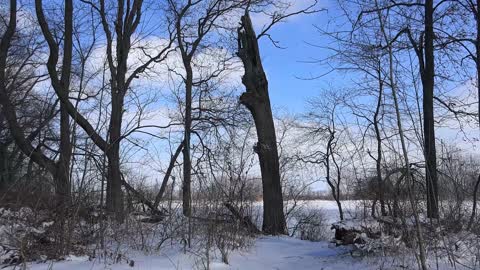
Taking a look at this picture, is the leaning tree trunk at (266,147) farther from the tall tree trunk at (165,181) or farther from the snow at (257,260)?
the tall tree trunk at (165,181)

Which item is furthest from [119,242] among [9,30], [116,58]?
[9,30]

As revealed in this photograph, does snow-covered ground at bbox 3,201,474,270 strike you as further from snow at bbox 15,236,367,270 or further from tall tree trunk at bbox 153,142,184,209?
tall tree trunk at bbox 153,142,184,209

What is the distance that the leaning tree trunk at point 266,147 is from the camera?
13.7 m

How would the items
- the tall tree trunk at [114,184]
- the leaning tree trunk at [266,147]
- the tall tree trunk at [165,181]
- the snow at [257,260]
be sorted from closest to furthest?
the snow at [257,260] < the tall tree trunk at [165,181] < the tall tree trunk at [114,184] < the leaning tree trunk at [266,147]

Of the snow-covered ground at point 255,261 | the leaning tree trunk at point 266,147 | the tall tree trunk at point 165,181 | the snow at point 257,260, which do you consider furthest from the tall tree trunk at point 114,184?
the leaning tree trunk at point 266,147

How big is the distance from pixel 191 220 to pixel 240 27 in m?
8.30

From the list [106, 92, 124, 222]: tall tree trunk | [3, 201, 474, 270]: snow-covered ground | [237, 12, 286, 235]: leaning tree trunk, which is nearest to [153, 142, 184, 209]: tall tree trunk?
[106, 92, 124, 222]: tall tree trunk

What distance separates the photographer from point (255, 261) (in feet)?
27.6

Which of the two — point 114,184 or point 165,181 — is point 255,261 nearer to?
point 165,181

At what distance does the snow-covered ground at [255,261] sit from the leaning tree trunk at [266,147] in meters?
3.56

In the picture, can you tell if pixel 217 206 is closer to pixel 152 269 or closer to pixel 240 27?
pixel 152 269

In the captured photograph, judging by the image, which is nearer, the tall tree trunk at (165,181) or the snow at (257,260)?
the snow at (257,260)

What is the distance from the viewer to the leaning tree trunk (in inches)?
540

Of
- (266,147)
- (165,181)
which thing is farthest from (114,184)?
(266,147)
